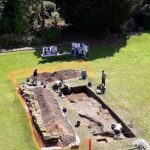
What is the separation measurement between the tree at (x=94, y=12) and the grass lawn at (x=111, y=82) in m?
2.25

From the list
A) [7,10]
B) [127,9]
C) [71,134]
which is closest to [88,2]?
[127,9]

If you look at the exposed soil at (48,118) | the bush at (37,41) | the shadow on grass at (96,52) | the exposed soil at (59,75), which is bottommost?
the exposed soil at (48,118)

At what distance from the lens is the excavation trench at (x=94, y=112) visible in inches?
1018

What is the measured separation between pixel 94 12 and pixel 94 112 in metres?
13.3

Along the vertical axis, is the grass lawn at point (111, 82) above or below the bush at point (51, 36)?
below

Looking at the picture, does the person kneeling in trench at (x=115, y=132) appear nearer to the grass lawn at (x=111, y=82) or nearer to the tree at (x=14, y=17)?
the grass lawn at (x=111, y=82)

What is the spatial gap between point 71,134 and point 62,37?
18.6 m

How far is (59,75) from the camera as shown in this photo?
108 feet

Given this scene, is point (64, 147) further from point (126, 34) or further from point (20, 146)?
point (126, 34)

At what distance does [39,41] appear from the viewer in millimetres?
40344

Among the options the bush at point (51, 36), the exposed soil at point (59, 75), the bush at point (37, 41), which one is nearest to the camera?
the exposed soil at point (59, 75)

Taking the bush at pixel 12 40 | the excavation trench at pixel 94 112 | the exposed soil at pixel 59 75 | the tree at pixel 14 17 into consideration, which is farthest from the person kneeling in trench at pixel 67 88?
the tree at pixel 14 17

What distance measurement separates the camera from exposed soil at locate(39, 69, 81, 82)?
32.7 m

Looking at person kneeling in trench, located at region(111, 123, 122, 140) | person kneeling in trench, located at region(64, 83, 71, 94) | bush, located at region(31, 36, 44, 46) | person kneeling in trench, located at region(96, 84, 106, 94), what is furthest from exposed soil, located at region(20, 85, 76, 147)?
bush, located at region(31, 36, 44, 46)
